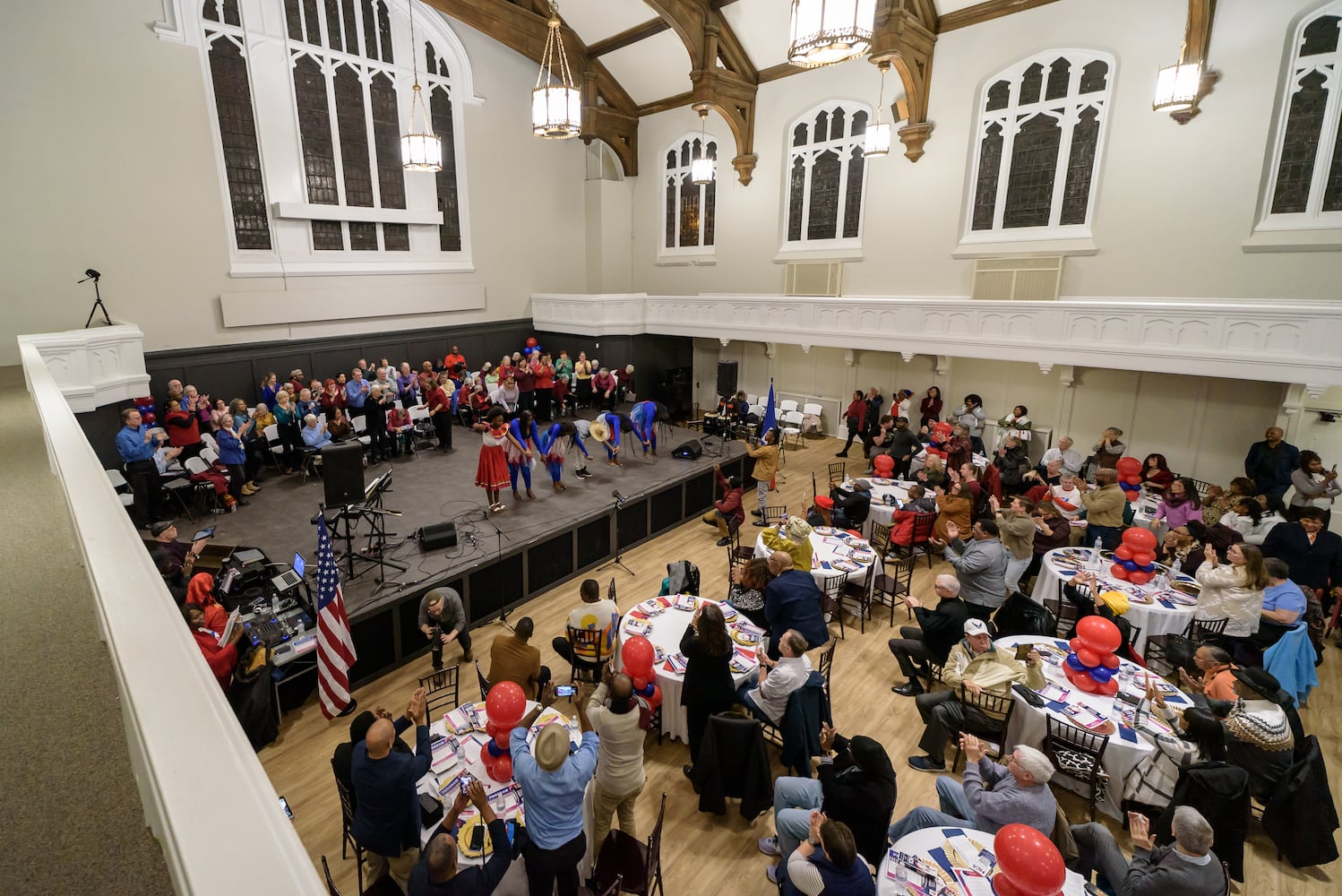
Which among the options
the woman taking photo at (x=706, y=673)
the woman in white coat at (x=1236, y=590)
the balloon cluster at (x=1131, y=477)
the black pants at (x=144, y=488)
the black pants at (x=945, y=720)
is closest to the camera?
the woman taking photo at (x=706, y=673)

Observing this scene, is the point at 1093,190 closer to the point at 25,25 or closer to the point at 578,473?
the point at 578,473

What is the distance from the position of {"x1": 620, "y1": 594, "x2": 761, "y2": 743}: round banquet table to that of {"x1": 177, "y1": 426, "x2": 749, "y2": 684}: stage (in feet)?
8.47

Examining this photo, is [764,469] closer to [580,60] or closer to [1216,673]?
[1216,673]

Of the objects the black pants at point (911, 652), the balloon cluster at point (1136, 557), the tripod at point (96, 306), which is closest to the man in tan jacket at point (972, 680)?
the black pants at point (911, 652)

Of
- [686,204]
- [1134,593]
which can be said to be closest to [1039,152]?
[686,204]

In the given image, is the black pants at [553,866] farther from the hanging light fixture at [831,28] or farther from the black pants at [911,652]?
the hanging light fixture at [831,28]

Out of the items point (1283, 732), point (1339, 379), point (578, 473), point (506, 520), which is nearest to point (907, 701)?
point (1283, 732)

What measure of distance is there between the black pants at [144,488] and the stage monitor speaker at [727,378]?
12.4 m

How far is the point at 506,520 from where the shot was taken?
9055 millimetres

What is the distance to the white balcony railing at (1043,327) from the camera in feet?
28.7

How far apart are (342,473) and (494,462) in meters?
2.18

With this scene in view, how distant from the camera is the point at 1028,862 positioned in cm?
297

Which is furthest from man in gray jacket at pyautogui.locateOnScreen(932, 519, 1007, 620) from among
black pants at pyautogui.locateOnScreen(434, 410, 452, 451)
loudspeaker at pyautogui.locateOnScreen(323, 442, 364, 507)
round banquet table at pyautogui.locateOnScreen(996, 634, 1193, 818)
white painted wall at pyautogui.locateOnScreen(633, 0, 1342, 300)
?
black pants at pyautogui.locateOnScreen(434, 410, 452, 451)

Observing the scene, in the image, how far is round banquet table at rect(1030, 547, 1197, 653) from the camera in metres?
6.08
